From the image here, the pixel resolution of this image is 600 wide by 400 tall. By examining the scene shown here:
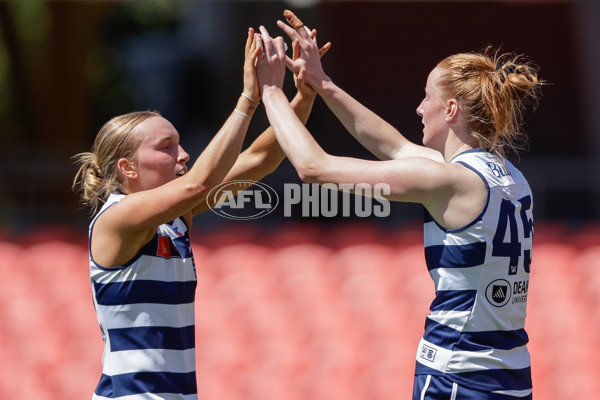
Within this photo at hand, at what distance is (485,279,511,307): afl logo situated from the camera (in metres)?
2.41

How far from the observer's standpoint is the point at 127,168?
2.59 m

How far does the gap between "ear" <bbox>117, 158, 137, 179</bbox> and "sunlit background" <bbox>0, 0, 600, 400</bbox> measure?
1507 millimetres

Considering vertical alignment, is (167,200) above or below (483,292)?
above

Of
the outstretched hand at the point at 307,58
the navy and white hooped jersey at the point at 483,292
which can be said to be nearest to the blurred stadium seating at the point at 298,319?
the navy and white hooped jersey at the point at 483,292

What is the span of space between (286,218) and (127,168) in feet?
18.1

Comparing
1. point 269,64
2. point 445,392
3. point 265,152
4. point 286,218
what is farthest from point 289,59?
point 286,218

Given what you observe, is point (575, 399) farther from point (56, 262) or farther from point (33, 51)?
point (33, 51)

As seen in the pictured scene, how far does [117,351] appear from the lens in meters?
2.47

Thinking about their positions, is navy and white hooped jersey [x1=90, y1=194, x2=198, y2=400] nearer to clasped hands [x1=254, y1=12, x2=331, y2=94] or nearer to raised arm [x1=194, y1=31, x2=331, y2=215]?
raised arm [x1=194, y1=31, x2=331, y2=215]

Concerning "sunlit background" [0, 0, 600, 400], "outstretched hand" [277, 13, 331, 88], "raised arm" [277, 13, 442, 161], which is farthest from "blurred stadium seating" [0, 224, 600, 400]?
"outstretched hand" [277, 13, 331, 88]

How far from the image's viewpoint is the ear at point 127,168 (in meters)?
2.59

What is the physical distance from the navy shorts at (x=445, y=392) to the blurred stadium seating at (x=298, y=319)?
5.86ft

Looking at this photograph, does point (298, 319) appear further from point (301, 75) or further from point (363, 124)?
point (301, 75)

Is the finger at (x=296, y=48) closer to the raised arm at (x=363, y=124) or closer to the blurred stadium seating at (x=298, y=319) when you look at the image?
the raised arm at (x=363, y=124)
